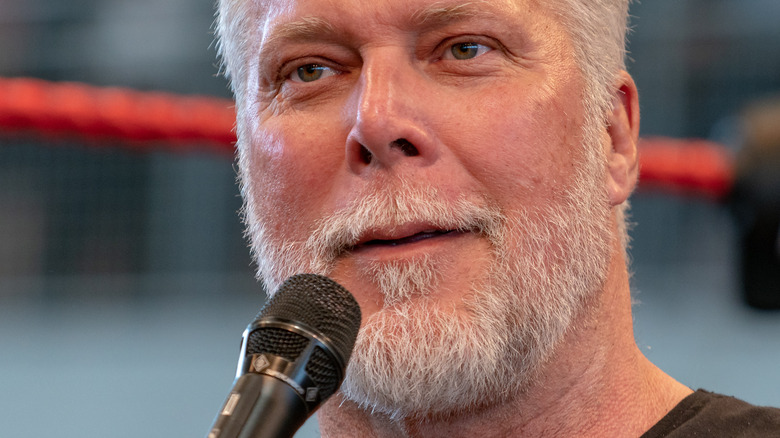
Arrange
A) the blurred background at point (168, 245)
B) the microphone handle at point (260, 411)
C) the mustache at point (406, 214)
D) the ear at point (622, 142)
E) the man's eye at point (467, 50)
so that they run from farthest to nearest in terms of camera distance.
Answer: the blurred background at point (168, 245), the ear at point (622, 142), the man's eye at point (467, 50), the mustache at point (406, 214), the microphone handle at point (260, 411)

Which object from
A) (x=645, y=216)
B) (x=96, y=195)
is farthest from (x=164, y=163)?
(x=645, y=216)

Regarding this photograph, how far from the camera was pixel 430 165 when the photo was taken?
1.11 m

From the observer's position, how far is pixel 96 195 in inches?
199

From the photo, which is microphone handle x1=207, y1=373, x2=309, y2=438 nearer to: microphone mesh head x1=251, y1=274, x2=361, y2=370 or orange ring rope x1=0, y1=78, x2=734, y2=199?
microphone mesh head x1=251, y1=274, x2=361, y2=370

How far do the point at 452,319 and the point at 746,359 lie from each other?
3268mm

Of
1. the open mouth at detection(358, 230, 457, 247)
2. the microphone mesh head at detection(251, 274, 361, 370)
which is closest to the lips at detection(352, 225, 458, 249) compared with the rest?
the open mouth at detection(358, 230, 457, 247)

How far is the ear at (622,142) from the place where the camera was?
1.33 meters

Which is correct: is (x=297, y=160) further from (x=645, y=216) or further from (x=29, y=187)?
(x=29, y=187)

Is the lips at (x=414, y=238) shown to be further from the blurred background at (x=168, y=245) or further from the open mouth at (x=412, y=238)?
the blurred background at (x=168, y=245)

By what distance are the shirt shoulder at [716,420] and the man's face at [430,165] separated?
21 cm

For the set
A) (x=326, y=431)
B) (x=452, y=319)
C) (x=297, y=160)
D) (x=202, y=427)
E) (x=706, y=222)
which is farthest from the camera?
(x=706, y=222)

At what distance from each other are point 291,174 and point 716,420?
69 centimetres

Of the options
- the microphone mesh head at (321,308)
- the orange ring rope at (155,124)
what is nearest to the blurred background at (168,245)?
the orange ring rope at (155,124)

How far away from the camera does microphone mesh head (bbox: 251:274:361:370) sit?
30.6 inches
